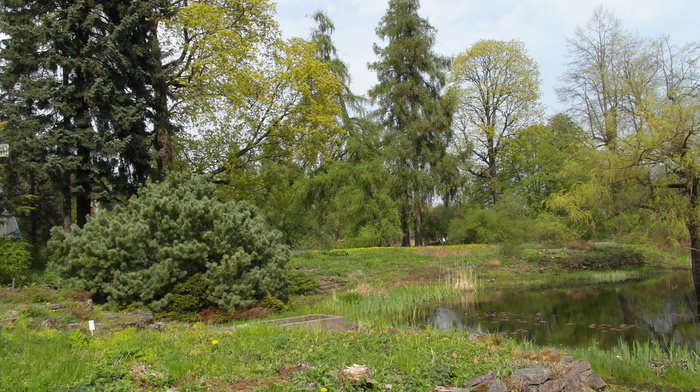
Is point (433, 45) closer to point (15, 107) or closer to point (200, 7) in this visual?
point (200, 7)

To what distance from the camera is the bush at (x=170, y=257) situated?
35.7 feet

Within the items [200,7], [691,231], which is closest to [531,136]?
[691,231]

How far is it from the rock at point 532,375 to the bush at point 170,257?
6487 mm

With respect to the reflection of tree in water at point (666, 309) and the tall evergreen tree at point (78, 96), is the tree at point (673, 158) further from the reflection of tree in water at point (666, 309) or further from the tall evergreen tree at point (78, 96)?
the tall evergreen tree at point (78, 96)

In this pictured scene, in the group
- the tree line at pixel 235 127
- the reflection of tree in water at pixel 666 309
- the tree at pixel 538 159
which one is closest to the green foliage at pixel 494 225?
the tree line at pixel 235 127

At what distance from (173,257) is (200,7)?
35.4ft

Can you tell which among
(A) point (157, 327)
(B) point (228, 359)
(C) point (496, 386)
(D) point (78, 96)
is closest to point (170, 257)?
(A) point (157, 327)

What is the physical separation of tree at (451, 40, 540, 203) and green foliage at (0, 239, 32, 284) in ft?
94.2

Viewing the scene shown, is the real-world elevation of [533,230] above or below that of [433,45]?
below

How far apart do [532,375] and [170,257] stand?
7.86m

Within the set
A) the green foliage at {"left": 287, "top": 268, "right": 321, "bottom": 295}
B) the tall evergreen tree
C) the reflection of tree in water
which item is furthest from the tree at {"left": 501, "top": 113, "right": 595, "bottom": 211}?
the tall evergreen tree

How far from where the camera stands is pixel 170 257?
11047 mm

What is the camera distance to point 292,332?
758cm

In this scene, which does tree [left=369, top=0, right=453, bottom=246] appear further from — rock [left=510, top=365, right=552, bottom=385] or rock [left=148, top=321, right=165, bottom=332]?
rock [left=510, top=365, right=552, bottom=385]
